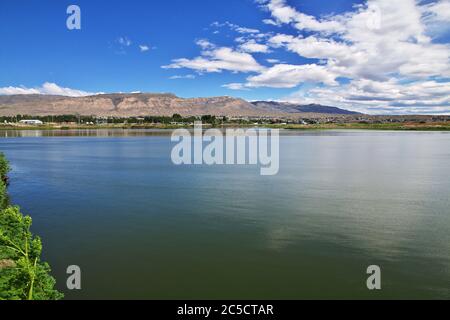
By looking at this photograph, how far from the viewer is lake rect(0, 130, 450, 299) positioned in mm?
11367

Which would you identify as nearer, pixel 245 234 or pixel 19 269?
pixel 19 269

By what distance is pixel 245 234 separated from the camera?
52.3 feet

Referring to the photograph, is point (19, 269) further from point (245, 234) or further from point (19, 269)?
point (245, 234)

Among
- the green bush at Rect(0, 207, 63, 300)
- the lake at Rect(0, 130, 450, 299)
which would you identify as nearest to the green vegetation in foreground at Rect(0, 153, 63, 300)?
the green bush at Rect(0, 207, 63, 300)

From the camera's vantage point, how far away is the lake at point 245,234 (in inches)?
448

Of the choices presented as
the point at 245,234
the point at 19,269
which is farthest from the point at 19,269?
the point at 245,234

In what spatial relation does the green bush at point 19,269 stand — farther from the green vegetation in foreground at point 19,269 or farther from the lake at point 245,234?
the lake at point 245,234

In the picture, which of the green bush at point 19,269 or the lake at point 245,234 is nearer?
the green bush at point 19,269

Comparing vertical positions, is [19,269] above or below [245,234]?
above

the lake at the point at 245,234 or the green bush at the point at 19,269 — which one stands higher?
the green bush at the point at 19,269

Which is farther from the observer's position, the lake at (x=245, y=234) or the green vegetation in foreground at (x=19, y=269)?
the lake at (x=245, y=234)

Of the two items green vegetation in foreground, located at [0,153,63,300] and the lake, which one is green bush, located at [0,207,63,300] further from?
the lake

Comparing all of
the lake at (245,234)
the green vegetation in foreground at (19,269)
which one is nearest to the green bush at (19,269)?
the green vegetation in foreground at (19,269)
